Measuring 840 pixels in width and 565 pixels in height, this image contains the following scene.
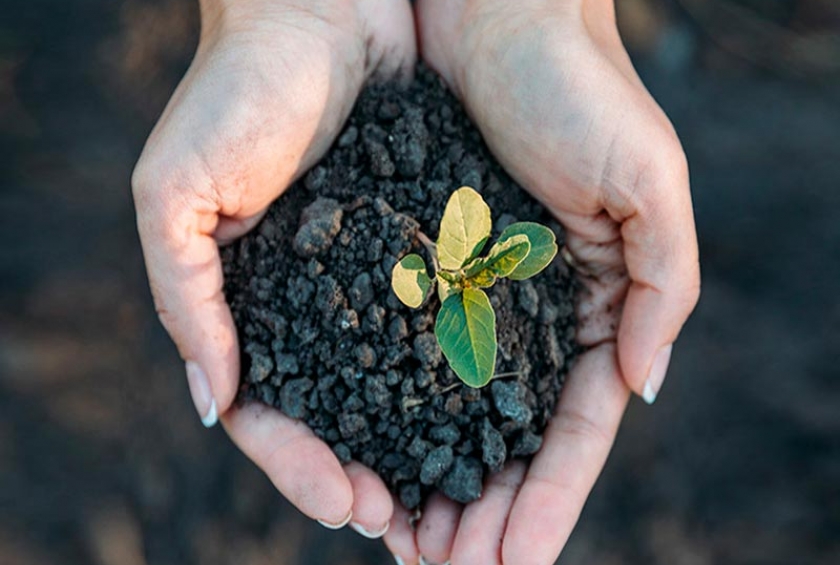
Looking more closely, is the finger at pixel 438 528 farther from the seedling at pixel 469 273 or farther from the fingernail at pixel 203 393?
the fingernail at pixel 203 393

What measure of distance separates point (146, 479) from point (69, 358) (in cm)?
67

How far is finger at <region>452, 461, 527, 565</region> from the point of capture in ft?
8.70

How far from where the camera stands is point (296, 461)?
268 centimetres

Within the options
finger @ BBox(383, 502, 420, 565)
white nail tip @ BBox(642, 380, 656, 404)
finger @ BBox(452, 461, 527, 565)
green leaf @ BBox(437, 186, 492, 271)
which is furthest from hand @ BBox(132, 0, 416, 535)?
white nail tip @ BBox(642, 380, 656, 404)

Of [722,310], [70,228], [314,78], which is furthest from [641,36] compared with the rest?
[70,228]

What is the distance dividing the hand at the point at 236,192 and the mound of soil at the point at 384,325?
0.08 m

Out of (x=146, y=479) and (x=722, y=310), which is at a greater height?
(x=722, y=310)

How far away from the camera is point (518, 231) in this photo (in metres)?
2.52

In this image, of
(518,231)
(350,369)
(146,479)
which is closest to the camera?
(518,231)

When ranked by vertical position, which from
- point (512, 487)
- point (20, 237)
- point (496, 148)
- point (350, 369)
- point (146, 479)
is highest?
point (496, 148)

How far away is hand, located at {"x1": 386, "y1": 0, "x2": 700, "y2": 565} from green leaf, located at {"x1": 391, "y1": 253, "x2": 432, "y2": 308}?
0.65m

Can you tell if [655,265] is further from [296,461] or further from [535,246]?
[296,461]

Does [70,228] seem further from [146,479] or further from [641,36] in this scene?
[641,36]

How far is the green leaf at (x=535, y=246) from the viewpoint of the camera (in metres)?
2.47
